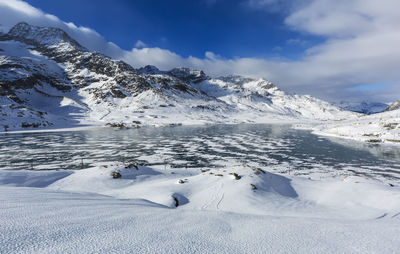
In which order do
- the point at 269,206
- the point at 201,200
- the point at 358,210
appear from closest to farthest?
the point at 358,210 → the point at 269,206 → the point at 201,200

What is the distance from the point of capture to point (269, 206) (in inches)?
439

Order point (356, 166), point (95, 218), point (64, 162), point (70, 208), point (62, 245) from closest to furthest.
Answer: point (62, 245), point (95, 218), point (70, 208), point (356, 166), point (64, 162)

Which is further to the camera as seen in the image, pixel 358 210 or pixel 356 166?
pixel 356 166

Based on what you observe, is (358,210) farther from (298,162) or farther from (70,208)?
(298,162)

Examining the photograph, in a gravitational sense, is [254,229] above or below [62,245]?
below

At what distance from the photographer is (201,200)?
1216cm

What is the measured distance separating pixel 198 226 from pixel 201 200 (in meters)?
7.16

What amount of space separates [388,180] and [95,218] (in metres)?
25.3

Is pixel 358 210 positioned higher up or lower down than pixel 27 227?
lower down

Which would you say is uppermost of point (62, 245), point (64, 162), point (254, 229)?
point (62, 245)

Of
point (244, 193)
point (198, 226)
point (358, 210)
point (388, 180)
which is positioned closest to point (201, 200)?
point (244, 193)

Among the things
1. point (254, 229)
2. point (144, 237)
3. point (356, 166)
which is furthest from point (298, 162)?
point (144, 237)

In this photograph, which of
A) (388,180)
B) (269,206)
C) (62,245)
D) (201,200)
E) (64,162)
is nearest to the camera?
(62,245)

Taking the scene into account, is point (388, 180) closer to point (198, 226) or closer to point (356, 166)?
point (356, 166)
